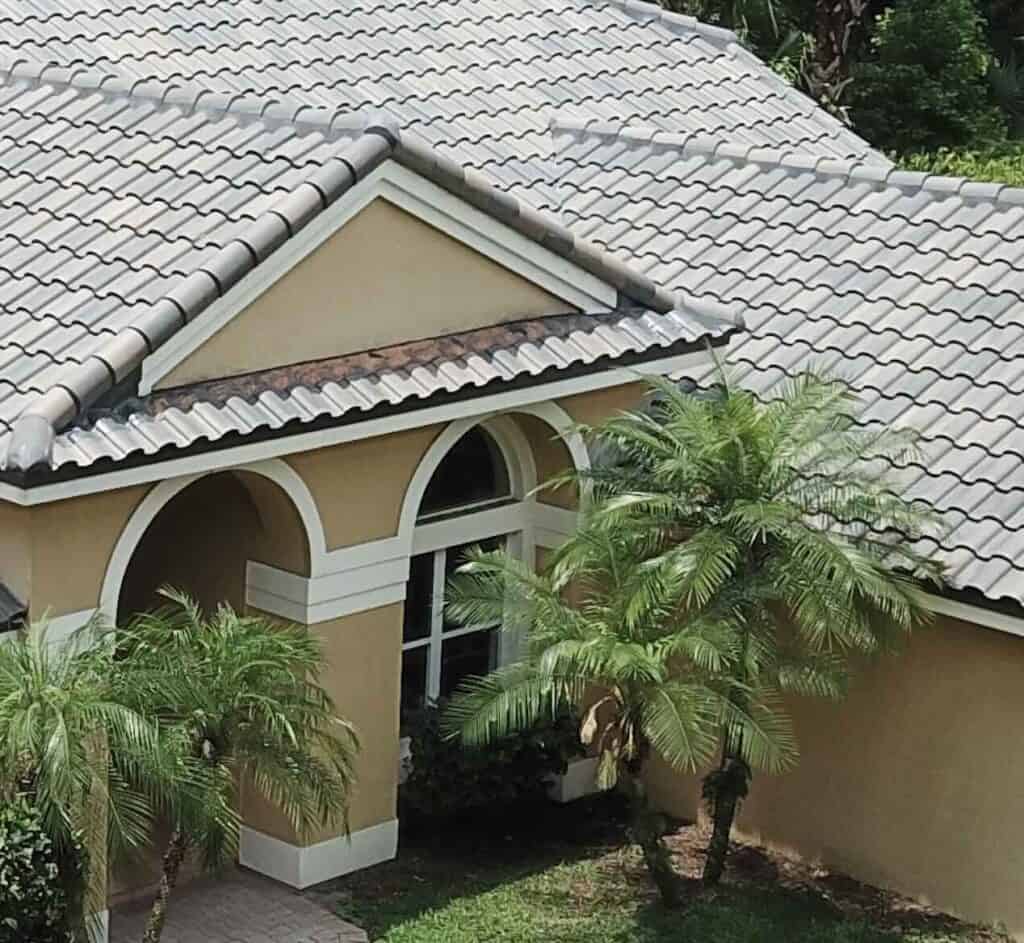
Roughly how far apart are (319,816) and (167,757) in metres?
3.14

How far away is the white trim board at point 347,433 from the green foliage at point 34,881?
5.93 ft

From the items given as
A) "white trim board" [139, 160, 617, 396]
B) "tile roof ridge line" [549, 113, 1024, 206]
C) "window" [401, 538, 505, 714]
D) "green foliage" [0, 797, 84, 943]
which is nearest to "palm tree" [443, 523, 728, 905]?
"window" [401, 538, 505, 714]

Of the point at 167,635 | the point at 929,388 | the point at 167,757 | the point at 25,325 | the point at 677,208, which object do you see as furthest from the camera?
the point at 677,208

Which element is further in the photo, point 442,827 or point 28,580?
point 442,827

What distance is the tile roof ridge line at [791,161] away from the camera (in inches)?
693

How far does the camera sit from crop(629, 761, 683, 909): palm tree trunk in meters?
14.1

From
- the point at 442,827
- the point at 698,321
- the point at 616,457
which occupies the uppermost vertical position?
the point at 698,321

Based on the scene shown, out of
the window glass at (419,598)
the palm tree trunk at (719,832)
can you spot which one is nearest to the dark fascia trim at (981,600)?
the palm tree trunk at (719,832)

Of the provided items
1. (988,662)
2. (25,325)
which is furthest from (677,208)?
(25,325)

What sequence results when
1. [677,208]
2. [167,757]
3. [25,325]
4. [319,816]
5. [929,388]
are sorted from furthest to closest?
[677,208], [929,388], [319,816], [25,325], [167,757]

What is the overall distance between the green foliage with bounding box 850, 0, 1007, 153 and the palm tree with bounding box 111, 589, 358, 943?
861 inches

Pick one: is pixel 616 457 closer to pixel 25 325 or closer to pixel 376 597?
pixel 376 597

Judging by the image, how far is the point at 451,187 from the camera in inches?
570

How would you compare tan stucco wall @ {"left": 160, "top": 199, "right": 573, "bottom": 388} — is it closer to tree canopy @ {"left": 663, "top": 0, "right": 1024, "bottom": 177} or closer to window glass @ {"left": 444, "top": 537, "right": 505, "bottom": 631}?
window glass @ {"left": 444, "top": 537, "right": 505, "bottom": 631}
